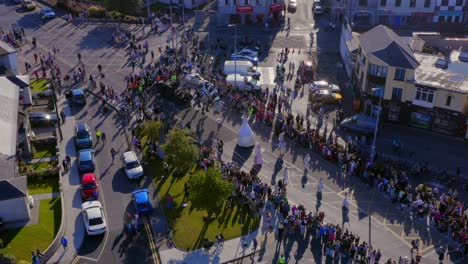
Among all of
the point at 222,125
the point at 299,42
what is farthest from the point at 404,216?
the point at 299,42

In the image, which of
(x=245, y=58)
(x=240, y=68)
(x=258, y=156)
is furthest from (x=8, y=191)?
(x=245, y=58)

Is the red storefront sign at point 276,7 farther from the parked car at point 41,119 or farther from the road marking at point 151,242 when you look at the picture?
the road marking at point 151,242

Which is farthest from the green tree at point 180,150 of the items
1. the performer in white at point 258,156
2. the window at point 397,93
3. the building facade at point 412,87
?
the window at point 397,93

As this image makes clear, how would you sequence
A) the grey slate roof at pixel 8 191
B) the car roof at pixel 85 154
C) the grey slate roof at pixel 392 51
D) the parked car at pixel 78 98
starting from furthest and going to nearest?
the parked car at pixel 78 98 < the grey slate roof at pixel 392 51 < the car roof at pixel 85 154 < the grey slate roof at pixel 8 191

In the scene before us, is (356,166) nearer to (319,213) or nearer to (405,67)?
(319,213)

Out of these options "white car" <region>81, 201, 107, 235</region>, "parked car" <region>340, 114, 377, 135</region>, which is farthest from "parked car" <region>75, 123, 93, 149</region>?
"parked car" <region>340, 114, 377, 135</region>

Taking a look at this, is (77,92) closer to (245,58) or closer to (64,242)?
(245,58)
